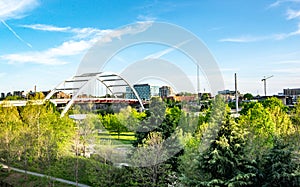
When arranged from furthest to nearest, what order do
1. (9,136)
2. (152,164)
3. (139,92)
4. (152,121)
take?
1. (139,92)
2. (9,136)
3. (152,121)
4. (152,164)

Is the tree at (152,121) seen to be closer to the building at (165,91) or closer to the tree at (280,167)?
the tree at (280,167)

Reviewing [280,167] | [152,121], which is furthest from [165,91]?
[280,167]

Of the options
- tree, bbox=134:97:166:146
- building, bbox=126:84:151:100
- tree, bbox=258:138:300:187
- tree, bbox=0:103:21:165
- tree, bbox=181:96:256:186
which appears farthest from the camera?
building, bbox=126:84:151:100

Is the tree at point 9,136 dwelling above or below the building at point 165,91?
below

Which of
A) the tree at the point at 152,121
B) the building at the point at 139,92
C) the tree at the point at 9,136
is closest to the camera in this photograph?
the tree at the point at 152,121

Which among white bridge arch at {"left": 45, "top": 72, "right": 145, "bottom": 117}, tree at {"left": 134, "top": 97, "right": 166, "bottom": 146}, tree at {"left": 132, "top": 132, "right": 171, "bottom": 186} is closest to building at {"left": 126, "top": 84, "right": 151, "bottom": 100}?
white bridge arch at {"left": 45, "top": 72, "right": 145, "bottom": 117}

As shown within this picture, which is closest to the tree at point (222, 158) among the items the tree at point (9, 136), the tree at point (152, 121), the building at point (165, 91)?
the tree at point (152, 121)

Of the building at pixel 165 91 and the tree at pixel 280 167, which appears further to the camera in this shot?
the building at pixel 165 91

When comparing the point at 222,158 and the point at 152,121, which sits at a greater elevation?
the point at 152,121

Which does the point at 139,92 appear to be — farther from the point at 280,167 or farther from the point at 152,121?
the point at 280,167

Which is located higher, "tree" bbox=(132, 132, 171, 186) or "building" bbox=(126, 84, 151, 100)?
"building" bbox=(126, 84, 151, 100)

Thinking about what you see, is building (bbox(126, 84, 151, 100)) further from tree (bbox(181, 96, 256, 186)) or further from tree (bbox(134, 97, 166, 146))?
tree (bbox(181, 96, 256, 186))

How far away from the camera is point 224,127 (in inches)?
508

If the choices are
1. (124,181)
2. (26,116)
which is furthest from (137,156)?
(26,116)
